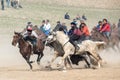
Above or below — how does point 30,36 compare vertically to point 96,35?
above

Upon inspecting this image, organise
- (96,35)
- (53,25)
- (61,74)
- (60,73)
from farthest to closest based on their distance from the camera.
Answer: (53,25), (96,35), (60,73), (61,74)

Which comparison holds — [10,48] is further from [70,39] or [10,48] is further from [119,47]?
[70,39]

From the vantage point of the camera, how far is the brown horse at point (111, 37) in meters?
27.7

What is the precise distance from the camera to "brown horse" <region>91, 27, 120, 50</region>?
2769 centimetres

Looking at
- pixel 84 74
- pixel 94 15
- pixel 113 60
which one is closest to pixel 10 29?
pixel 94 15

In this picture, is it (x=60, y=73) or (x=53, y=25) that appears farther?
(x=53, y=25)

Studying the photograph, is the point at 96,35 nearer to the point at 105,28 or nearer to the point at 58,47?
the point at 105,28

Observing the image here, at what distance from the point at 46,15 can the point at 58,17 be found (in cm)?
133

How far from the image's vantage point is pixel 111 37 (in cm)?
3084

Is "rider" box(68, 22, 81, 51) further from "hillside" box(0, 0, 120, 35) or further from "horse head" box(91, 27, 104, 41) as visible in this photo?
"hillside" box(0, 0, 120, 35)

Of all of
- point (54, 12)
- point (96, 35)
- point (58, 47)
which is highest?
point (58, 47)

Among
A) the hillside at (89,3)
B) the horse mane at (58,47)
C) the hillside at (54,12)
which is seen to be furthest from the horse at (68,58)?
the hillside at (89,3)

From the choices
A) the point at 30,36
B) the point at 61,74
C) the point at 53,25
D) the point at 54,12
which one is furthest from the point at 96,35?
the point at 54,12

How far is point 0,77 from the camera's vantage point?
20.2 meters
